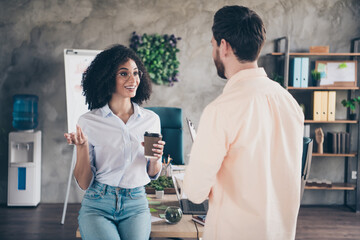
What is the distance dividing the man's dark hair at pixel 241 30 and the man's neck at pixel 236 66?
2 cm

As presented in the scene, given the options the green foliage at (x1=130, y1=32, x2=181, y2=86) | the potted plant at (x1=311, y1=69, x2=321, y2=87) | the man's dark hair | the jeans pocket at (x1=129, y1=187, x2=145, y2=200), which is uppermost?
the green foliage at (x1=130, y1=32, x2=181, y2=86)

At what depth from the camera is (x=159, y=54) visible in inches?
176

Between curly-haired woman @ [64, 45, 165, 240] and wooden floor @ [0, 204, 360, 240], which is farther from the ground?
curly-haired woman @ [64, 45, 165, 240]

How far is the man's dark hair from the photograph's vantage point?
116 cm

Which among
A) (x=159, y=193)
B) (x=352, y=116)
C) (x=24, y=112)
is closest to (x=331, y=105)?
(x=352, y=116)

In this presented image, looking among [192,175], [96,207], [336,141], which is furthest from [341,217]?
[192,175]

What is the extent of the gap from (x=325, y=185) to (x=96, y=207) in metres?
3.48

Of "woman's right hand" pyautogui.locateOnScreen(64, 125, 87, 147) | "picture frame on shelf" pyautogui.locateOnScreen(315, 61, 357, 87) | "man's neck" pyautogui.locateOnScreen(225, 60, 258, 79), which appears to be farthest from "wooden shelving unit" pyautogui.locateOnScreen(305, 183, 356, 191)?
"man's neck" pyautogui.locateOnScreen(225, 60, 258, 79)

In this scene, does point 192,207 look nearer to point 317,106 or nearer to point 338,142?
point 317,106

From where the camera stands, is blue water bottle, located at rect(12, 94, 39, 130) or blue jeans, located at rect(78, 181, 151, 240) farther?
blue water bottle, located at rect(12, 94, 39, 130)

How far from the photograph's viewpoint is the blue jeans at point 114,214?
1.66m

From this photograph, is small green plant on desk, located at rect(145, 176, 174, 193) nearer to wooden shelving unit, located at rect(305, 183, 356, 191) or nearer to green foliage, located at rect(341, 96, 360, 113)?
wooden shelving unit, located at rect(305, 183, 356, 191)

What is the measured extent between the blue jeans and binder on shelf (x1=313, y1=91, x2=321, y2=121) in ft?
10.4

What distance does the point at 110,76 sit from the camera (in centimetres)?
201
